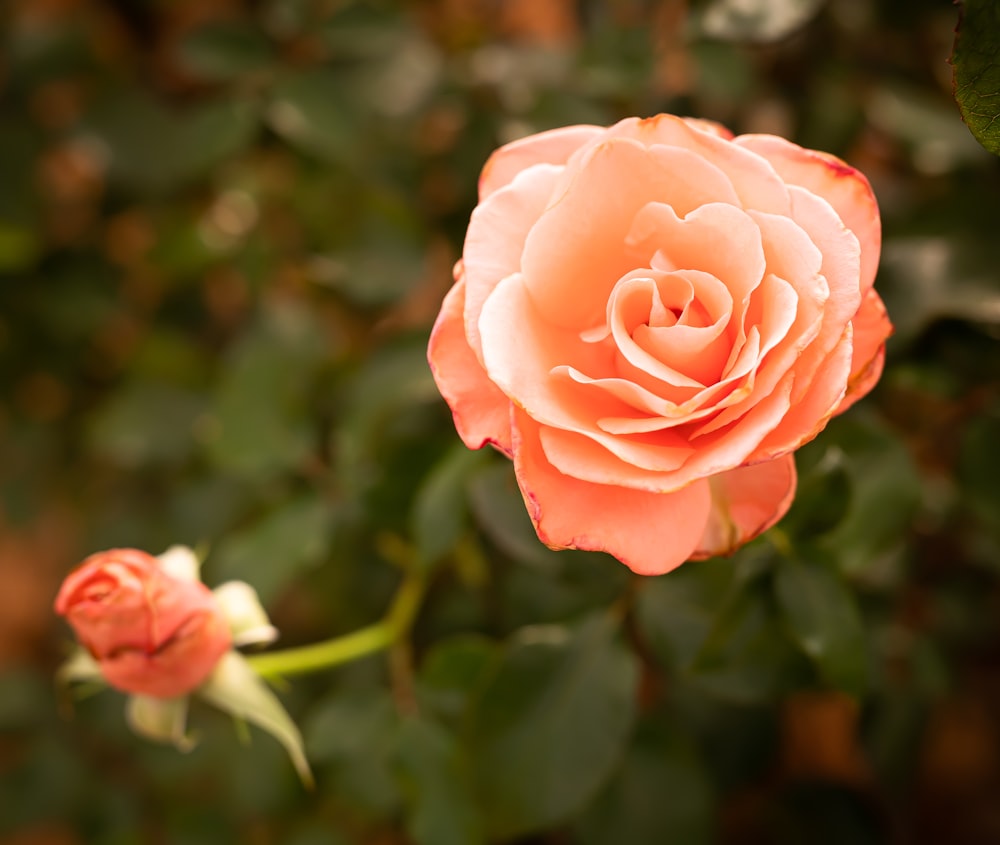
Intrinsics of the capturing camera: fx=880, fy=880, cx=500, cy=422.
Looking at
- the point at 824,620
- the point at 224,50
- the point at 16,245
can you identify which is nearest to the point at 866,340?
the point at 824,620

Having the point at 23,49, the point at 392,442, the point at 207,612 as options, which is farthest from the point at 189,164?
the point at 207,612

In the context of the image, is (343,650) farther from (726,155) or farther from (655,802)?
(726,155)

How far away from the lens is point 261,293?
36.3 inches

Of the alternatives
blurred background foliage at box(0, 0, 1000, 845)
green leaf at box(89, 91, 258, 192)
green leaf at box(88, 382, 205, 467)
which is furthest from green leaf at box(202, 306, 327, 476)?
green leaf at box(89, 91, 258, 192)

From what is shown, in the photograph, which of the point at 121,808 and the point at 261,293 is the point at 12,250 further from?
the point at 121,808

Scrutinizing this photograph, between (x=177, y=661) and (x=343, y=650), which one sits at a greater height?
(x=177, y=661)

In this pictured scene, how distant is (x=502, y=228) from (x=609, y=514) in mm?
124

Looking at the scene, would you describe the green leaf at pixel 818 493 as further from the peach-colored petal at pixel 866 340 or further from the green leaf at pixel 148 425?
the green leaf at pixel 148 425

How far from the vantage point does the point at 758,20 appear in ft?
1.81

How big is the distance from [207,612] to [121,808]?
64cm

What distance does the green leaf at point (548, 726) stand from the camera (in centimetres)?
52

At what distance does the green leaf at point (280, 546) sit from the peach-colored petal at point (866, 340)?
410 millimetres

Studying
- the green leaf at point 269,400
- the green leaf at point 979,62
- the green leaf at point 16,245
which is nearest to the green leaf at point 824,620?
the green leaf at point 979,62

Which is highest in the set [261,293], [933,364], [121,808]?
[933,364]
